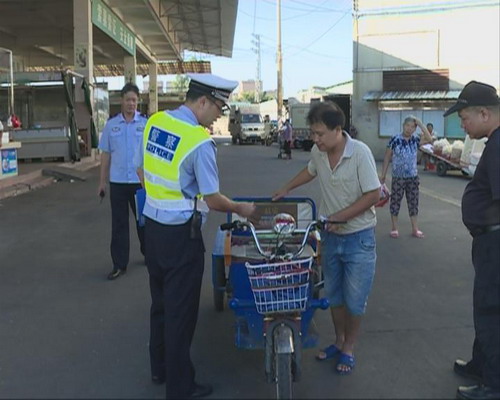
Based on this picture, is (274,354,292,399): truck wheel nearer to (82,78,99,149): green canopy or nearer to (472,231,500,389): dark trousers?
(472,231,500,389): dark trousers

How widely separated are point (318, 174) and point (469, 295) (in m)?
2.57

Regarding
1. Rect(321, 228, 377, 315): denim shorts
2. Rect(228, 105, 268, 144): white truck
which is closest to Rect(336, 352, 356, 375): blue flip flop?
Rect(321, 228, 377, 315): denim shorts

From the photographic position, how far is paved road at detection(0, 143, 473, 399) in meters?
3.81

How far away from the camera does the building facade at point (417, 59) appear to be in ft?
82.3

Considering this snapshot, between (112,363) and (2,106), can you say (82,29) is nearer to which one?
(2,106)

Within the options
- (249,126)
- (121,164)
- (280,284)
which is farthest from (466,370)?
(249,126)

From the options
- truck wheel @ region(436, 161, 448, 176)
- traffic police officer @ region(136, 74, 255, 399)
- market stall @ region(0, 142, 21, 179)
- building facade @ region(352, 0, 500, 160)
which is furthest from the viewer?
building facade @ region(352, 0, 500, 160)

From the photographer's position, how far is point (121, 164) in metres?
6.23

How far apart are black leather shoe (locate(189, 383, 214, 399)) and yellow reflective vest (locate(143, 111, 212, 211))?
116cm

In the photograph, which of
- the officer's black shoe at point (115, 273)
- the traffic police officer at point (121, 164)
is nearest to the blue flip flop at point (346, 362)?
the traffic police officer at point (121, 164)

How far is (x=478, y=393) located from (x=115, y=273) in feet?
13.4

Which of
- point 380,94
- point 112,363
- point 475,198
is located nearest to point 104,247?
point 112,363

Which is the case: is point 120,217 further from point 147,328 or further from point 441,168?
point 441,168

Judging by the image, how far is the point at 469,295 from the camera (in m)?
5.70
